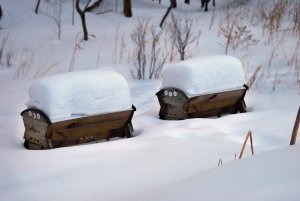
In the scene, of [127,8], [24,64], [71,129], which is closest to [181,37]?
[24,64]

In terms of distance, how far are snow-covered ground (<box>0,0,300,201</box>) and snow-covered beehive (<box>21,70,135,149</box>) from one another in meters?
0.21

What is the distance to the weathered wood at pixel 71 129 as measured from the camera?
3.84 metres

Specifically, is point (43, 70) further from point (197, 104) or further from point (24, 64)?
point (197, 104)

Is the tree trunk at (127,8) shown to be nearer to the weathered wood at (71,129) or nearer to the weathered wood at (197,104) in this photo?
the weathered wood at (197,104)

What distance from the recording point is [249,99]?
17.5 feet

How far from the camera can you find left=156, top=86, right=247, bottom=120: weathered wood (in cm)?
451

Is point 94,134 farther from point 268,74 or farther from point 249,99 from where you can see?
point 268,74

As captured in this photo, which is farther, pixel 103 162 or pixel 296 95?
pixel 296 95

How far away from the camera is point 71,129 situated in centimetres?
393

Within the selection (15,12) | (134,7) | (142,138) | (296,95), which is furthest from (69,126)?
(134,7)

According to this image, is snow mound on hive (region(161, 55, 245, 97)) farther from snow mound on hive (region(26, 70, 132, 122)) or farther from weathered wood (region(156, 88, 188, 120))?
snow mound on hive (region(26, 70, 132, 122))

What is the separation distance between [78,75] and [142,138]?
745 mm

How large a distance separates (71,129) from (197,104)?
1.25 meters

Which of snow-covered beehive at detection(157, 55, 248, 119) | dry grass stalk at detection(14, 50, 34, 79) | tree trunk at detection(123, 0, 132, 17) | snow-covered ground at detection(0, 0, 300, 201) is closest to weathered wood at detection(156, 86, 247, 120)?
snow-covered beehive at detection(157, 55, 248, 119)
